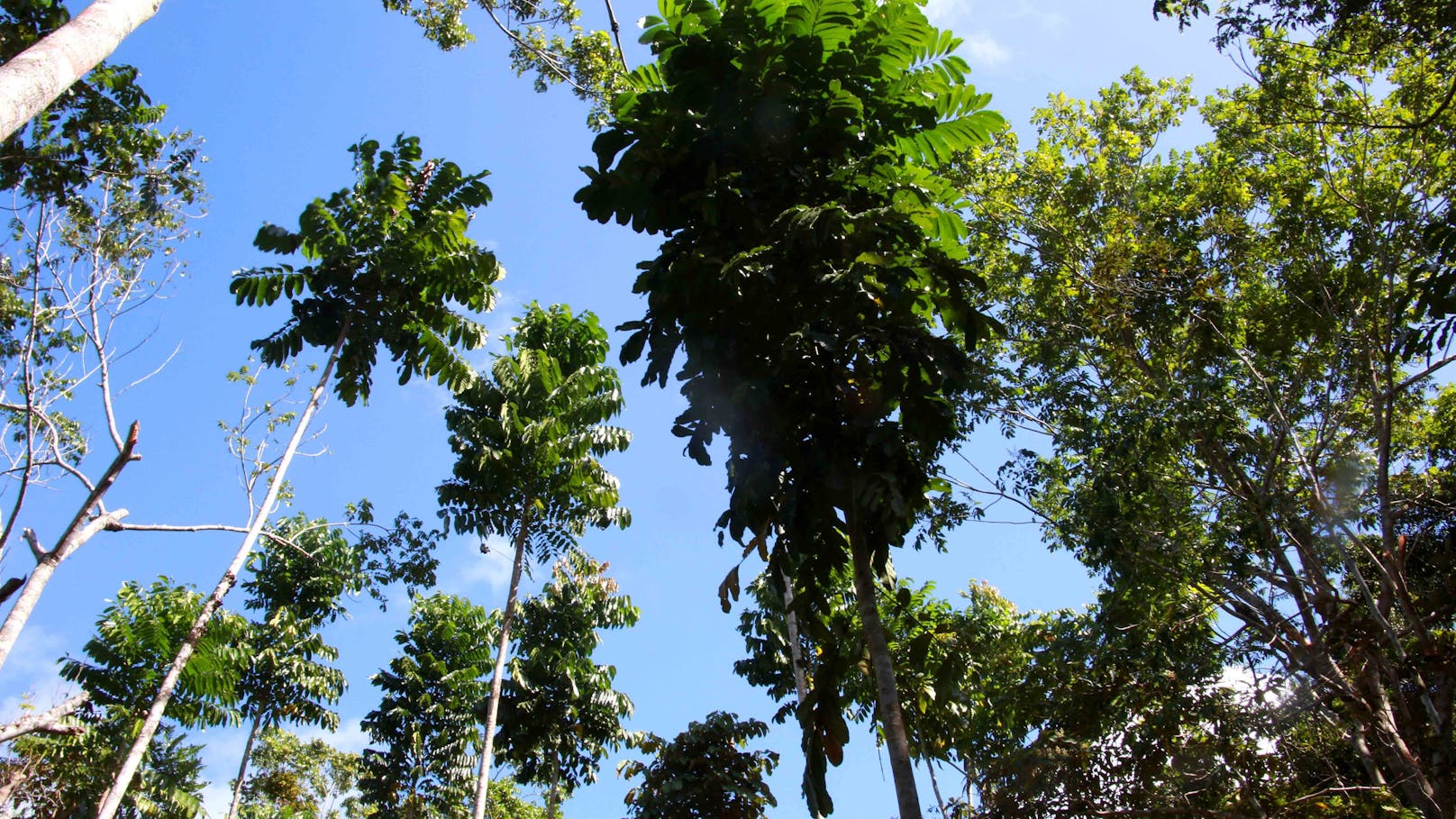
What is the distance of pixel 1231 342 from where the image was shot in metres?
10.1

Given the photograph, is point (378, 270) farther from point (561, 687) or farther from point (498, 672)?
point (561, 687)

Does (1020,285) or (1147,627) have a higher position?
(1020,285)

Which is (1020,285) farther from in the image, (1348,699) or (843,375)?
(843,375)

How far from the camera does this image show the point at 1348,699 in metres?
5.30

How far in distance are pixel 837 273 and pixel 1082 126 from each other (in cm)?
991

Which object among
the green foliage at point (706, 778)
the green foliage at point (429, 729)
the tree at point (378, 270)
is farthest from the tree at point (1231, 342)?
the green foliage at point (429, 729)

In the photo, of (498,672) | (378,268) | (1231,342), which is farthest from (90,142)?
(1231,342)

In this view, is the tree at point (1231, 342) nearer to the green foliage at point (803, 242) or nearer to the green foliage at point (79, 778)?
the green foliage at point (803, 242)

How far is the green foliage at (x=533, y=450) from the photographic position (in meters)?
13.8

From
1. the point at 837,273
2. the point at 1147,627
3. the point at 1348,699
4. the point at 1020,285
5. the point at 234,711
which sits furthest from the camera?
→ the point at 234,711

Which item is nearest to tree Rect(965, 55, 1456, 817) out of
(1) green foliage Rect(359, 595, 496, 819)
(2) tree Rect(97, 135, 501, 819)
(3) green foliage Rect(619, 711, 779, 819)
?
(3) green foliage Rect(619, 711, 779, 819)

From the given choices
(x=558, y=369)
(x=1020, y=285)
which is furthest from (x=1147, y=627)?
(x=558, y=369)

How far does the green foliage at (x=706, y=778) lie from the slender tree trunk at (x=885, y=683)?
6856 millimetres

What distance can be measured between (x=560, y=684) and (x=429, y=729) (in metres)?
3.13
